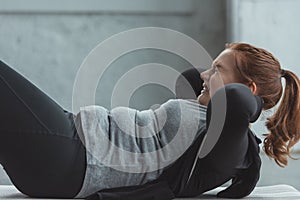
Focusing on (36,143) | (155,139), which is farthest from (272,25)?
(36,143)

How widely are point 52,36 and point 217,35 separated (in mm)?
738

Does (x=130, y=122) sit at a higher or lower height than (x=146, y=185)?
higher

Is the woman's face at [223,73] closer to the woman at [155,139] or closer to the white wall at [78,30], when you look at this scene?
the woman at [155,139]

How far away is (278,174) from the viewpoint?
2.64 meters

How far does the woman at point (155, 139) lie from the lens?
140 centimetres

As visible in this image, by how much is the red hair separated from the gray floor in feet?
3.46

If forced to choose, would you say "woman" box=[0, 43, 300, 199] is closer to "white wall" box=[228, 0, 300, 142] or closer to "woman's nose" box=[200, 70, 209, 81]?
"woman's nose" box=[200, 70, 209, 81]

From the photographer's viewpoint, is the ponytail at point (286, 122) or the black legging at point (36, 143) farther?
the ponytail at point (286, 122)

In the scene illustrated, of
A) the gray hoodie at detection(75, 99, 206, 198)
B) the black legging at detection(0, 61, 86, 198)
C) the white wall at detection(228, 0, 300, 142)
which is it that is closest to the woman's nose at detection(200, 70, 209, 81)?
the gray hoodie at detection(75, 99, 206, 198)

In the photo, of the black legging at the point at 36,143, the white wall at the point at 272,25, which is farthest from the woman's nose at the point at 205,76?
the white wall at the point at 272,25

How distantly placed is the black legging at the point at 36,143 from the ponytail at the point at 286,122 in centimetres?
51

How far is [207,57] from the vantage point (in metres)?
2.69

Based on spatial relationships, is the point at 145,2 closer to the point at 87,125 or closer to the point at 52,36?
the point at 52,36

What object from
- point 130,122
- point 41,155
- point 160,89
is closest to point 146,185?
point 130,122
